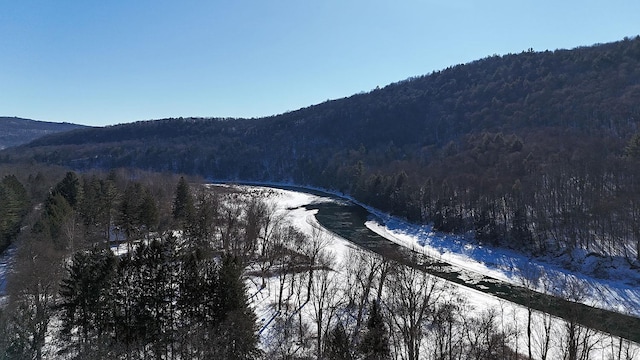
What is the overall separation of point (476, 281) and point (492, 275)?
3.57 meters

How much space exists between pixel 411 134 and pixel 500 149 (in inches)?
3328

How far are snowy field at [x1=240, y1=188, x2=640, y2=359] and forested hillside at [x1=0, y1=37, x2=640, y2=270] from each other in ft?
14.1

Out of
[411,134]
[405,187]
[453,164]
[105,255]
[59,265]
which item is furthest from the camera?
[411,134]

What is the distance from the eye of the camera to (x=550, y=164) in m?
73.3

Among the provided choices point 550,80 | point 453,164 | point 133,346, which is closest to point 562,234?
point 453,164

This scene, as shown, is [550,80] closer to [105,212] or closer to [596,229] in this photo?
[596,229]

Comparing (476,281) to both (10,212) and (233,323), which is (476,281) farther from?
(10,212)

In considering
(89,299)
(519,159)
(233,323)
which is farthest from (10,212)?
(519,159)

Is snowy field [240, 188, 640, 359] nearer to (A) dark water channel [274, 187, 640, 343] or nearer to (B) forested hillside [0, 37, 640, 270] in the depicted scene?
(A) dark water channel [274, 187, 640, 343]

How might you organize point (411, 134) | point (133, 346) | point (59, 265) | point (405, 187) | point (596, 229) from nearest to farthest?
point (133, 346), point (59, 265), point (596, 229), point (405, 187), point (411, 134)

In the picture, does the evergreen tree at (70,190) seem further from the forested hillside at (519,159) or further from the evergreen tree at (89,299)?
the forested hillside at (519,159)

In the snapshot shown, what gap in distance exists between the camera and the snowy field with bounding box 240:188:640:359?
3359 cm

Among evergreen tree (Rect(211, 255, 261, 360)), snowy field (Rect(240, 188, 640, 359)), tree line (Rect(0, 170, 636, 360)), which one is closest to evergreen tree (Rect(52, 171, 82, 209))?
tree line (Rect(0, 170, 636, 360))

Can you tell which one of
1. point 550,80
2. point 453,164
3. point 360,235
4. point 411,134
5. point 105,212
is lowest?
point 360,235
